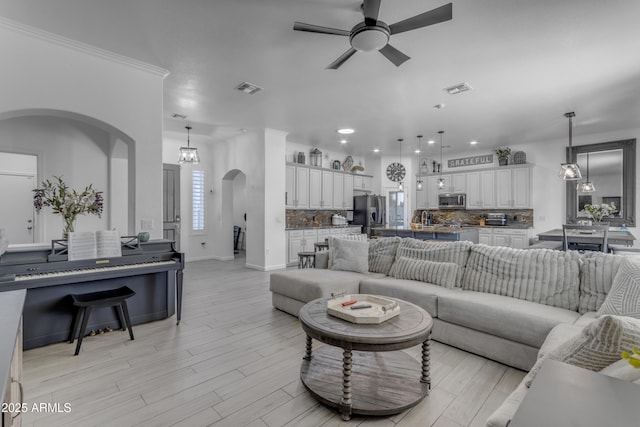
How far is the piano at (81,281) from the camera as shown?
2.78 metres

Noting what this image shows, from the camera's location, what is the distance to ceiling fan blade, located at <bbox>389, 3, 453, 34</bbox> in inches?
83.0

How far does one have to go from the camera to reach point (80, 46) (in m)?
3.19

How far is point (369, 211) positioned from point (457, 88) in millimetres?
4514

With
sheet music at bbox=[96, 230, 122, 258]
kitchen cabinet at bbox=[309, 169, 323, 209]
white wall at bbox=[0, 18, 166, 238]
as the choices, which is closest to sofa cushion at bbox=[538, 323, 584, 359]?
sheet music at bbox=[96, 230, 122, 258]

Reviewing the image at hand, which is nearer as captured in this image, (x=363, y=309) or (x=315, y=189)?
(x=363, y=309)

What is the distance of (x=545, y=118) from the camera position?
549 centimetres

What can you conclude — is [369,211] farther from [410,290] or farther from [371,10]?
[371,10]

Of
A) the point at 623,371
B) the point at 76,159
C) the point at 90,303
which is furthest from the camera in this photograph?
the point at 76,159

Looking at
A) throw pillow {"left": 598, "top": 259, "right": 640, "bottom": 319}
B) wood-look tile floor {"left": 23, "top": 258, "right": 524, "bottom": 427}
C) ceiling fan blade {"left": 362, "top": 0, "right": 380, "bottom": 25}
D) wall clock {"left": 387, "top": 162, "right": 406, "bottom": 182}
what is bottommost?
wood-look tile floor {"left": 23, "top": 258, "right": 524, "bottom": 427}

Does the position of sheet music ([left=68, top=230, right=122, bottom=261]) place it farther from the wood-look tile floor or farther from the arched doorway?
the arched doorway

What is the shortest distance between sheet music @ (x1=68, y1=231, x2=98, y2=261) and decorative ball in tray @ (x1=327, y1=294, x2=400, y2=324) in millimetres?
2451

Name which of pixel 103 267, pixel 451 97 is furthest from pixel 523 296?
pixel 103 267

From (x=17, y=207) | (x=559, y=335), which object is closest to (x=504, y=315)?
(x=559, y=335)

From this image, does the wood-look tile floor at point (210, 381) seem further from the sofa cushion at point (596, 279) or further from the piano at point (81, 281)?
the sofa cushion at point (596, 279)
